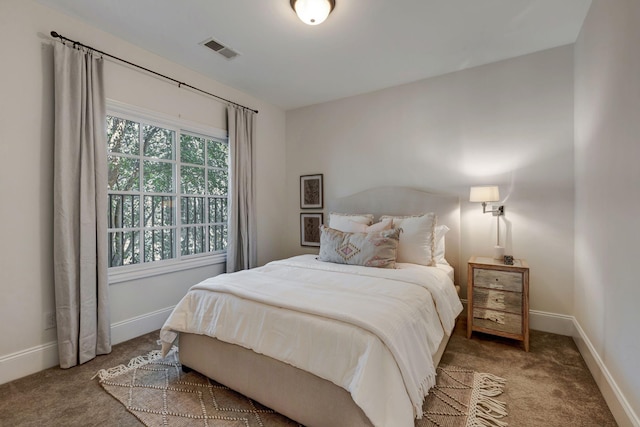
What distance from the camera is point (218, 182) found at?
355 centimetres

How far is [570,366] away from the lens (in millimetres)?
2117

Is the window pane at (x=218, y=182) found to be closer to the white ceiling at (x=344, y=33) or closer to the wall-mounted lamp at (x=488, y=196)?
the white ceiling at (x=344, y=33)

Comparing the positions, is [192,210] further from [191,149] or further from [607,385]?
[607,385]

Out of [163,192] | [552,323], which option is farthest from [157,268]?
[552,323]

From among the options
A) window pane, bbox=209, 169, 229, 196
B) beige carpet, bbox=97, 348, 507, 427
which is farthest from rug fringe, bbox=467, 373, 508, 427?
window pane, bbox=209, 169, 229, 196

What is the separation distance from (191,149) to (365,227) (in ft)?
6.96

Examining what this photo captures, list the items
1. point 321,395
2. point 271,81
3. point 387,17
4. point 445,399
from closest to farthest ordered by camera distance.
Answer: point 321,395 → point 445,399 → point 387,17 → point 271,81

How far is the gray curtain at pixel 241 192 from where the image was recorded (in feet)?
11.3

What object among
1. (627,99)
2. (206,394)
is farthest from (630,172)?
(206,394)

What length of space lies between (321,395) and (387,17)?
8.55 feet

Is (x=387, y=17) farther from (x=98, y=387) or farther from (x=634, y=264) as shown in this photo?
(x=98, y=387)

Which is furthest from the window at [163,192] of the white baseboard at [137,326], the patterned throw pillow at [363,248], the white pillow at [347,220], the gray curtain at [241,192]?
the patterned throw pillow at [363,248]

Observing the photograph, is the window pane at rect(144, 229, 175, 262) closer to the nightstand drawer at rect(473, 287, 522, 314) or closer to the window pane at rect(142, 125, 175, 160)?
the window pane at rect(142, 125, 175, 160)

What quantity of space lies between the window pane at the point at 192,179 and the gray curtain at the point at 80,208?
84cm
